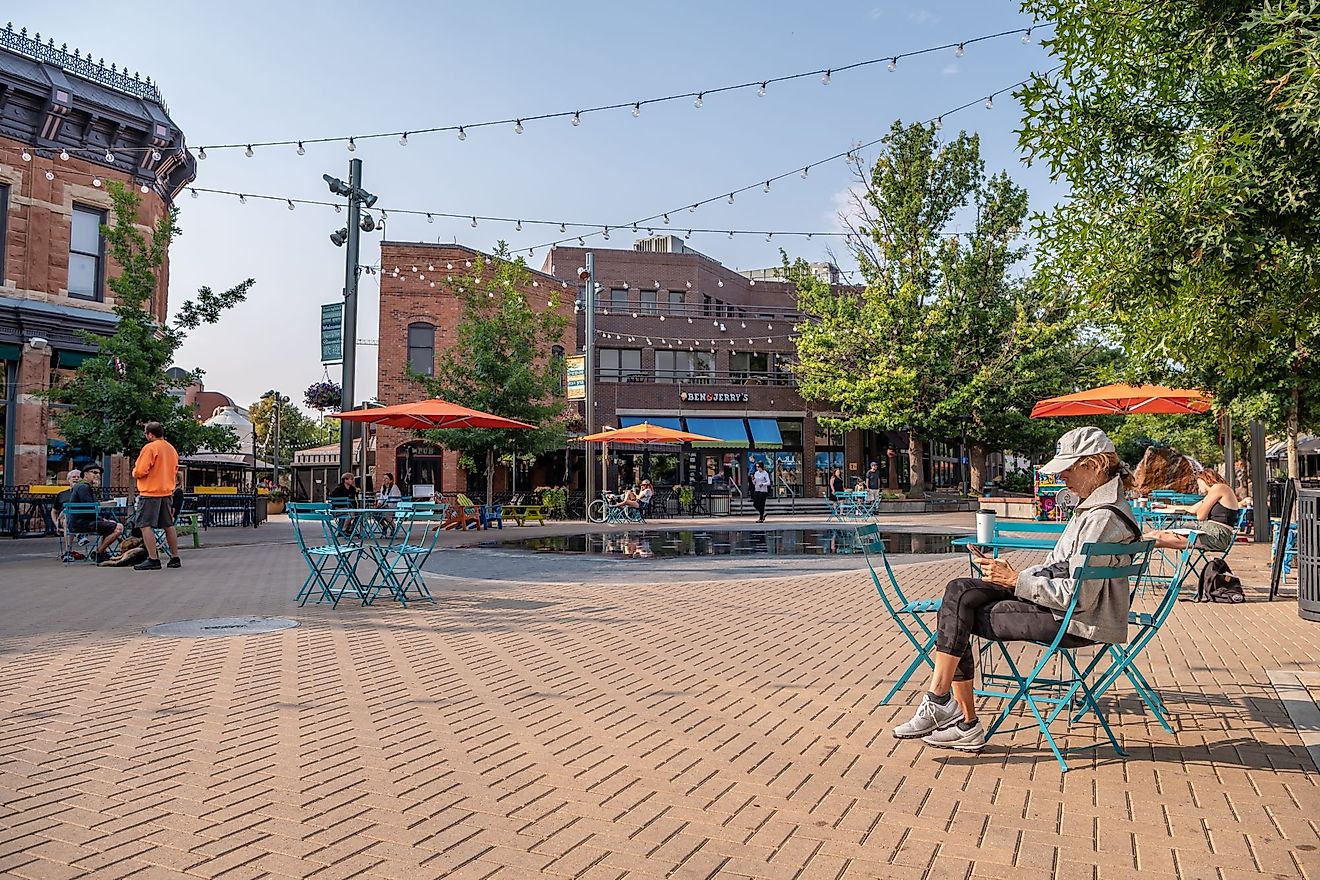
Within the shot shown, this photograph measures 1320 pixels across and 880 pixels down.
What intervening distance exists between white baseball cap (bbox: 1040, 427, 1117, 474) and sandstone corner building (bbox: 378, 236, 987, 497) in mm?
29135

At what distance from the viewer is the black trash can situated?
7.29 metres

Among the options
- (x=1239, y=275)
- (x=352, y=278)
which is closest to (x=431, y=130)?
(x=352, y=278)

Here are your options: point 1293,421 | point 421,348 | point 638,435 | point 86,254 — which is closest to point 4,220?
point 86,254

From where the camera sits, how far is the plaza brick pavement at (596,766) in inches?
119

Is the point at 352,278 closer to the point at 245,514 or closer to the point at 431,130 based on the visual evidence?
the point at 431,130

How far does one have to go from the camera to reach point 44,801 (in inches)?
138

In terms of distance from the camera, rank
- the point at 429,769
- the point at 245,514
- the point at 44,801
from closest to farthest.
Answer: the point at 44,801 < the point at 429,769 < the point at 245,514

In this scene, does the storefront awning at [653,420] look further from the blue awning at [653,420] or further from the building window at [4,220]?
the building window at [4,220]

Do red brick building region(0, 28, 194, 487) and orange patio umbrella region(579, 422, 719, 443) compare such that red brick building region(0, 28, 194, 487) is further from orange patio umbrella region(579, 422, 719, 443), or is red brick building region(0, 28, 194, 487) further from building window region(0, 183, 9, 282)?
orange patio umbrella region(579, 422, 719, 443)

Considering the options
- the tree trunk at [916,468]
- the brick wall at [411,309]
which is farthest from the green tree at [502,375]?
the tree trunk at [916,468]

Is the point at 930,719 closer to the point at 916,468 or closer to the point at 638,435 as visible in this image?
the point at 638,435

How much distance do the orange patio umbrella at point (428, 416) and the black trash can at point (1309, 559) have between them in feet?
46.5

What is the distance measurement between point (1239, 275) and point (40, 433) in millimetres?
21453

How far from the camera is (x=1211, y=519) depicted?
825cm
